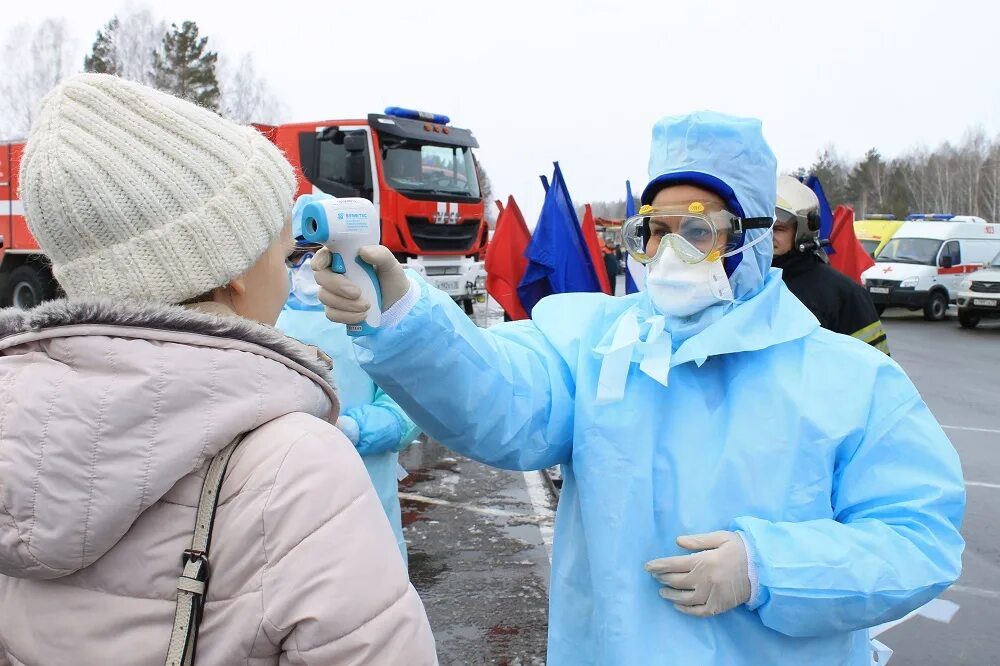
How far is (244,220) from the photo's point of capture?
1226 millimetres

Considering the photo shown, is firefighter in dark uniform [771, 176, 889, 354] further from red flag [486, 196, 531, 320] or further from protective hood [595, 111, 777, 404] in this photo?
red flag [486, 196, 531, 320]

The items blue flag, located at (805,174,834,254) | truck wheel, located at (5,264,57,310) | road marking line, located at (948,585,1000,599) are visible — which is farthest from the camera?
truck wheel, located at (5,264,57,310)

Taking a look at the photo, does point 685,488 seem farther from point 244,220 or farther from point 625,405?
point 244,220

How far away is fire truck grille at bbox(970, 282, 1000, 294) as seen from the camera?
17742 mm

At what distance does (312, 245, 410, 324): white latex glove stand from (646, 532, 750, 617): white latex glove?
76 cm

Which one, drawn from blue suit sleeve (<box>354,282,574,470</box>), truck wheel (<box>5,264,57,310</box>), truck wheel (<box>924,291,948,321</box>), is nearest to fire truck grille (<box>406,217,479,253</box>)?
truck wheel (<box>5,264,57,310</box>)

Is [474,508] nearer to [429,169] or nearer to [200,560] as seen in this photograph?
[200,560]

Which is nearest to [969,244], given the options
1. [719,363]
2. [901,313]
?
[901,313]

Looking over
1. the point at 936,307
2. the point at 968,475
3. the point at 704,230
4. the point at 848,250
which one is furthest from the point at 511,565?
the point at 936,307

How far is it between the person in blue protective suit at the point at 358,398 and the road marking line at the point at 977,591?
3321 mm

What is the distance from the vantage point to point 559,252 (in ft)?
19.4

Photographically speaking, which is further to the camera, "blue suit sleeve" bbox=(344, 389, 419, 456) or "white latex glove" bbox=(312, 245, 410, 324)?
"blue suit sleeve" bbox=(344, 389, 419, 456)

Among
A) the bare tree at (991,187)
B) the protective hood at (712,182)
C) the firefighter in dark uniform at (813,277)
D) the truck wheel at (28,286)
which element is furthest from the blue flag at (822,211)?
the bare tree at (991,187)

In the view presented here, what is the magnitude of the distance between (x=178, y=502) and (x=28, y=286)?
50.6 feet
